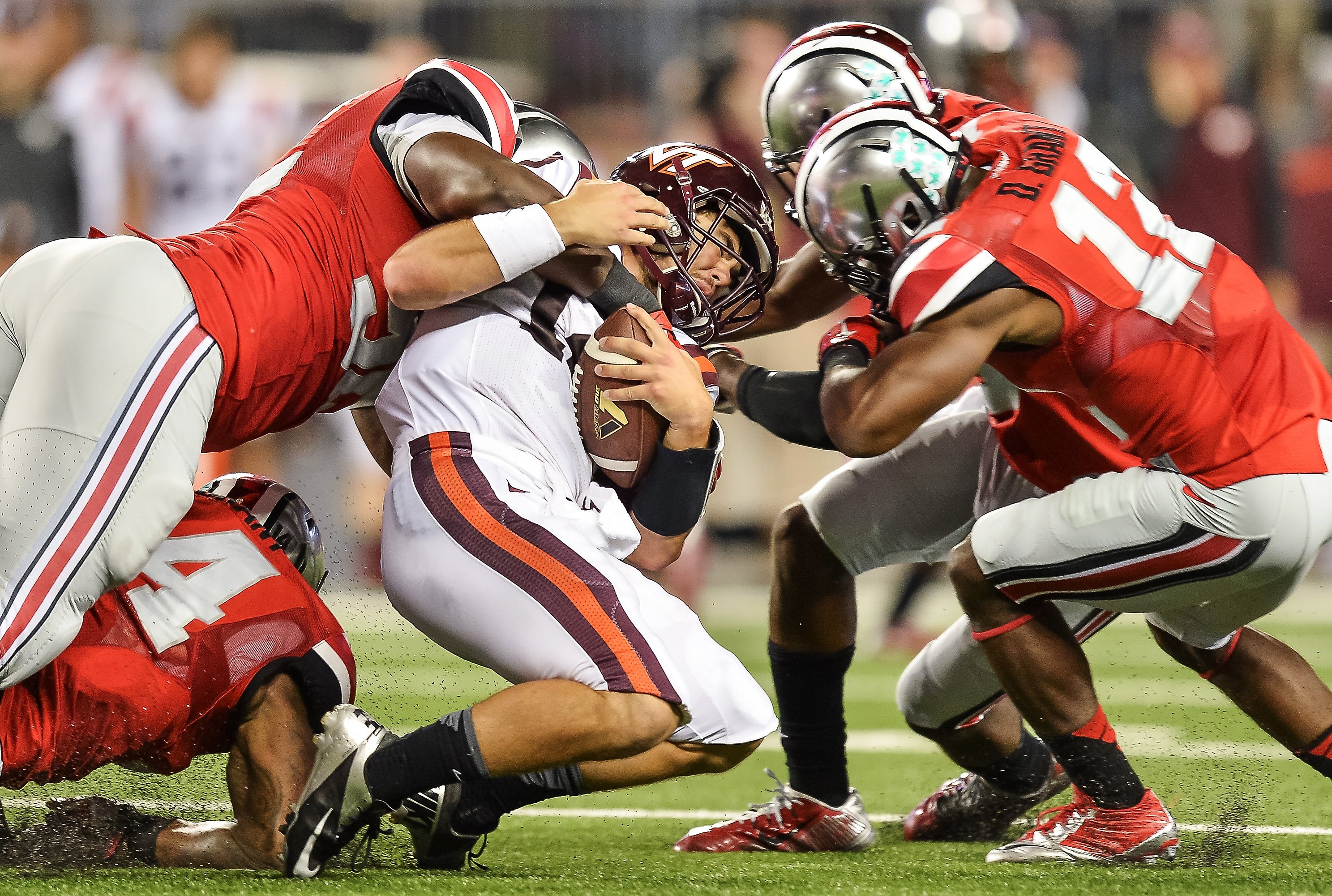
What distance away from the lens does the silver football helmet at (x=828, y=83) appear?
3.91m

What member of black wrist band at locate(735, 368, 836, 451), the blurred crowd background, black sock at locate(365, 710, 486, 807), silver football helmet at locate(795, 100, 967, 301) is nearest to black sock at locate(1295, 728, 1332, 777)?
black wrist band at locate(735, 368, 836, 451)

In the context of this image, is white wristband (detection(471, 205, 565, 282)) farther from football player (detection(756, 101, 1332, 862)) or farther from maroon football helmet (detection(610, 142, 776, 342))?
football player (detection(756, 101, 1332, 862))

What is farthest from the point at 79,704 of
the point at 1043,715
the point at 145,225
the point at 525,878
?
the point at 145,225

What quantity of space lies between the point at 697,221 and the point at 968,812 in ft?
4.87

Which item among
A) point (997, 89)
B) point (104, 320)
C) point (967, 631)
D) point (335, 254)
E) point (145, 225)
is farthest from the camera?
point (145, 225)

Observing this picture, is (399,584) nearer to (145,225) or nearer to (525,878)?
(525,878)

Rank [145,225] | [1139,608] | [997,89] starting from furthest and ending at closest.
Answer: [145,225]
[997,89]
[1139,608]

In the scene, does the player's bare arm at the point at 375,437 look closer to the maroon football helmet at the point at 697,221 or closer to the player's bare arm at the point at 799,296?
the maroon football helmet at the point at 697,221

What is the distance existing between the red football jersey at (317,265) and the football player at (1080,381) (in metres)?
0.79

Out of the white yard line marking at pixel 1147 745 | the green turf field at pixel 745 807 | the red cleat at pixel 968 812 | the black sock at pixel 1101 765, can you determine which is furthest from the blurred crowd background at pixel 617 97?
the black sock at pixel 1101 765

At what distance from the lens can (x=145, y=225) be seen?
342 inches

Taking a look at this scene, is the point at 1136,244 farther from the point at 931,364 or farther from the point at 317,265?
the point at 317,265

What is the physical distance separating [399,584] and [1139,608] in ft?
4.94

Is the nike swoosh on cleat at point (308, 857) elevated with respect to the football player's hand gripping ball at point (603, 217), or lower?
lower
